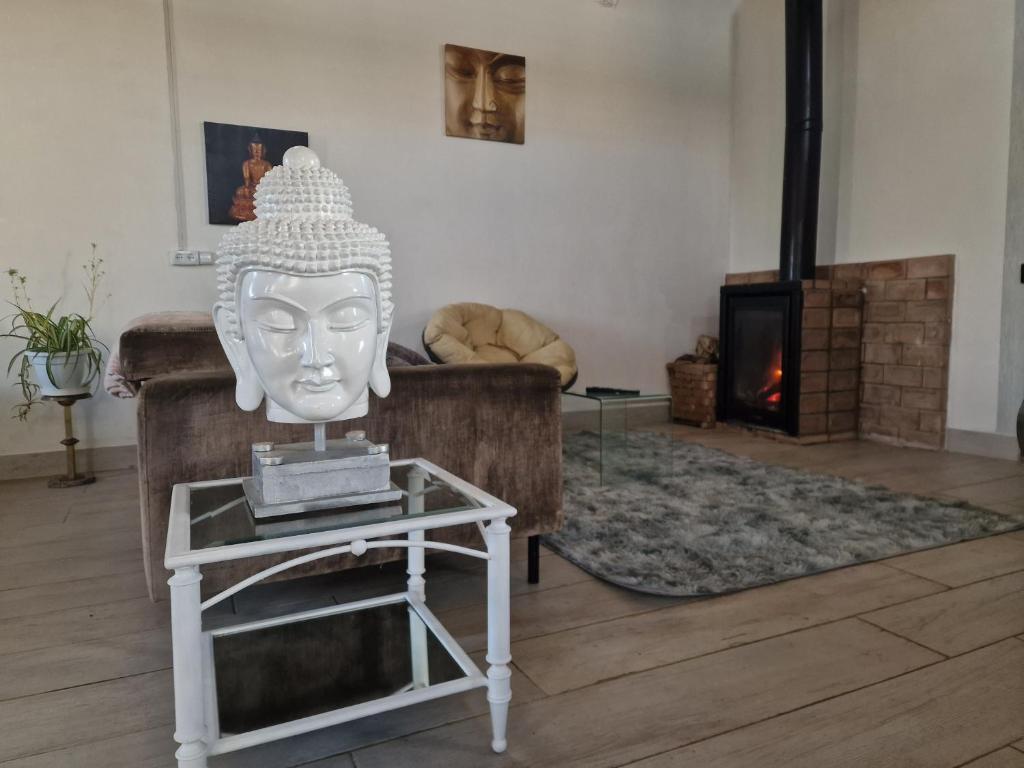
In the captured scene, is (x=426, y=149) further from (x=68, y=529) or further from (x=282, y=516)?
(x=282, y=516)

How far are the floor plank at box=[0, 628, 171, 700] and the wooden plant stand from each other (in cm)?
193

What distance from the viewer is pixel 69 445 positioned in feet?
10.5

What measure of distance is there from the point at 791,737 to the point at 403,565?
1213mm

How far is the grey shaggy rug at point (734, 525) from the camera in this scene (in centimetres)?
201

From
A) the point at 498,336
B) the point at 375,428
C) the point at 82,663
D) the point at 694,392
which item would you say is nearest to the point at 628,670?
the point at 375,428

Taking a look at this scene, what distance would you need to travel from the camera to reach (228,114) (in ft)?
12.2

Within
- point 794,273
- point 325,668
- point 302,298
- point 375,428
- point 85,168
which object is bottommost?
point 325,668

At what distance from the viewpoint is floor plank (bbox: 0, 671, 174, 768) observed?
3.99 ft

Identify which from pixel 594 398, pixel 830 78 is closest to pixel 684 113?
pixel 830 78

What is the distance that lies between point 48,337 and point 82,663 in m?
2.20

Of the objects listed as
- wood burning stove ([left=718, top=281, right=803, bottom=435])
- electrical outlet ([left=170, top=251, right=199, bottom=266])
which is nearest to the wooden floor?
electrical outlet ([left=170, top=251, right=199, bottom=266])

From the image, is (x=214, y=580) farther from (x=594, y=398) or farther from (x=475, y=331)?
(x=475, y=331)

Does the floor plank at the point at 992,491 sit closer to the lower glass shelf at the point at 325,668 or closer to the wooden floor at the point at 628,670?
the wooden floor at the point at 628,670

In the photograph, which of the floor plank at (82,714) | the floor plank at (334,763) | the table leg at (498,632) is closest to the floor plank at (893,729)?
the table leg at (498,632)
